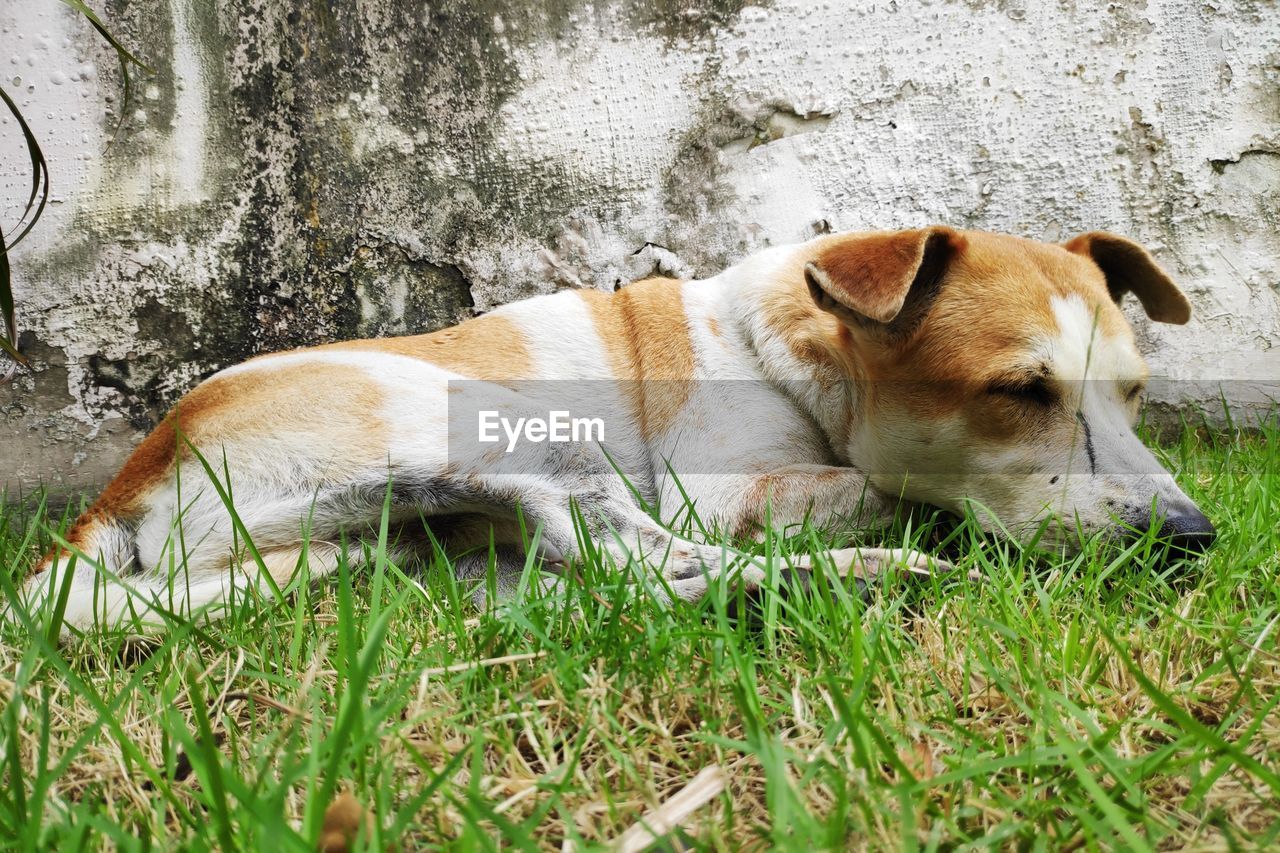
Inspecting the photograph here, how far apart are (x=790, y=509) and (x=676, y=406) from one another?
0.48 metres

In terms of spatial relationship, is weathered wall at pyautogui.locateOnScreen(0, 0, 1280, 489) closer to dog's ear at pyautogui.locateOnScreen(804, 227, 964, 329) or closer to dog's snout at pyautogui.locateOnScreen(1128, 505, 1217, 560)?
dog's ear at pyautogui.locateOnScreen(804, 227, 964, 329)

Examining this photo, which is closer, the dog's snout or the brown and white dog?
the dog's snout

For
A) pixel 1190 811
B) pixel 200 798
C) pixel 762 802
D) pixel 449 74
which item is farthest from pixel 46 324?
pixel 1190 811

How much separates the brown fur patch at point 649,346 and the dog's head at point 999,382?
0.52m

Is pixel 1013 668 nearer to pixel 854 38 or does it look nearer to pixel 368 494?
pixel 368 494

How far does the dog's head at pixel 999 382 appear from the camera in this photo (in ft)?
6.72

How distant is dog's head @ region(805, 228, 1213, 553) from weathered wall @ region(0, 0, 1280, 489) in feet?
2.93

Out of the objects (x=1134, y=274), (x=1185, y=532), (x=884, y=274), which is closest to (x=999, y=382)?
(x=884, y=274)

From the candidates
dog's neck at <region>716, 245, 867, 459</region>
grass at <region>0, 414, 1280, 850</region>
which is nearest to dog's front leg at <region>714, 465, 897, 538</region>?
dog's neck at <region>716, 245, 867, 459</region>

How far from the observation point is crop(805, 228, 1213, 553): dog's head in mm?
2049

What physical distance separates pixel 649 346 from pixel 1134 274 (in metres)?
1.50

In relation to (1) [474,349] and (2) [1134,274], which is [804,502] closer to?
(1) [474,349]

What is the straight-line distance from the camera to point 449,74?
3156mm

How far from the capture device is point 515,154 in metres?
3.20
